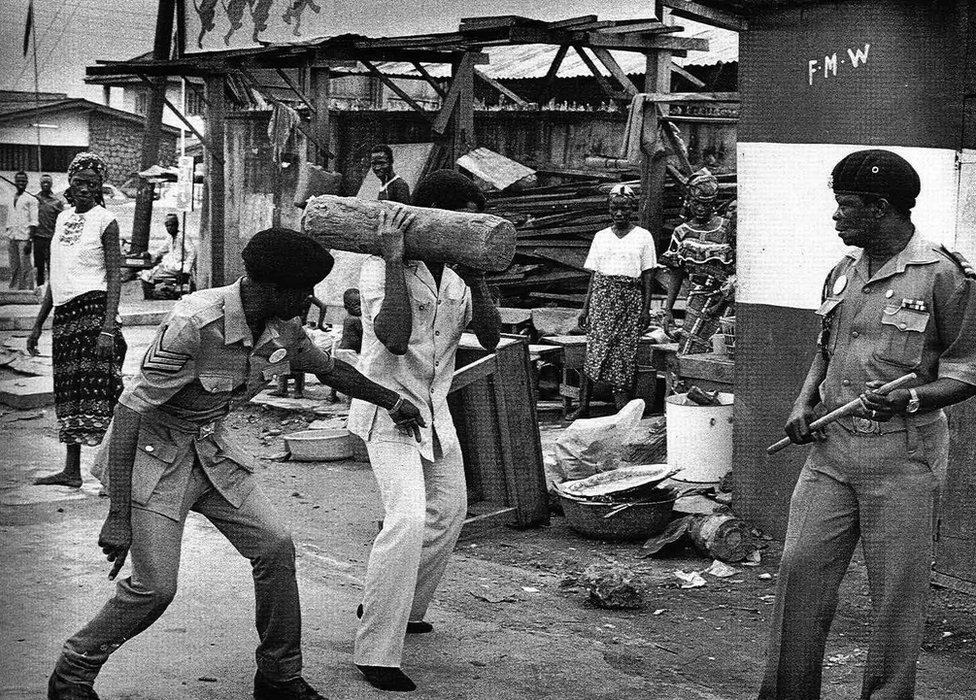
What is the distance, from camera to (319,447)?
9148mm

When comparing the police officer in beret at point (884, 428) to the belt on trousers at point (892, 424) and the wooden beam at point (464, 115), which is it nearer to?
the belt on trousers at point (892, 424)

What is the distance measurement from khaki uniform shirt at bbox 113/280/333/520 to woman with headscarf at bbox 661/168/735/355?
600cm

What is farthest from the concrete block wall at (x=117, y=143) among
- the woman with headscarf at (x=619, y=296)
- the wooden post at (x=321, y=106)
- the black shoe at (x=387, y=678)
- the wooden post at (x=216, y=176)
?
the black shoe at (x=387, y=678)

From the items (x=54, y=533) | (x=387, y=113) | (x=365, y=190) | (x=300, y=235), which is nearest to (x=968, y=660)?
(x=300, y=235)

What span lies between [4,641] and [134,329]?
12.0 m

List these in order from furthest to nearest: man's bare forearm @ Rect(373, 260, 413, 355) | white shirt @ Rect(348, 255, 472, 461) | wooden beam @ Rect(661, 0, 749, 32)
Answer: wooden beam @ Rect(661, 0, 749, 32) < white shirt @ Rect(348, 255, 472, 461) < man's bare forearm @ Rect(373, 260, 413, 355)

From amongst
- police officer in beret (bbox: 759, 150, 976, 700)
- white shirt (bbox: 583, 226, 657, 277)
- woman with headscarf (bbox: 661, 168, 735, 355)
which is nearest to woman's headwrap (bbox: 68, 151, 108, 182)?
white shirt (bbox: 583, 226, 657, 277)

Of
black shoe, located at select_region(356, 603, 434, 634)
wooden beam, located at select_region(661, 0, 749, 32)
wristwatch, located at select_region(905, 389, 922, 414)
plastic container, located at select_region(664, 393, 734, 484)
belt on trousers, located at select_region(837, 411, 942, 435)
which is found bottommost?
black shoe, located at select_region(356, 603, 434, 634)

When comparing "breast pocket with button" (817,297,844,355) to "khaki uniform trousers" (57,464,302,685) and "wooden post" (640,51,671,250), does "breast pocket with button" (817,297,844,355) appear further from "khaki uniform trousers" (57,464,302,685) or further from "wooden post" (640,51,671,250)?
"wooden post" (640,51,671,250)

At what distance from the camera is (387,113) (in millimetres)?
16781

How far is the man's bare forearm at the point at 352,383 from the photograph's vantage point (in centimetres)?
446

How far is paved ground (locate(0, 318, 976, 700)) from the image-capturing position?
15.4 ft

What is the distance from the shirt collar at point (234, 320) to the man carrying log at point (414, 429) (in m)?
0.77

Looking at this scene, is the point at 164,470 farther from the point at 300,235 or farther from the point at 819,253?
the point at 819,253
